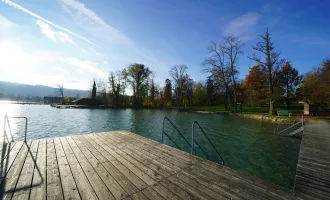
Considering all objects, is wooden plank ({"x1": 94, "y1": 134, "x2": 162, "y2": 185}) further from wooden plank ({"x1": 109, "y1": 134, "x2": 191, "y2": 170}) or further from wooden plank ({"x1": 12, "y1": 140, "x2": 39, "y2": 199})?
wooden plank ({"x1": 12, "y1": 140, "x2": 39, "y2": 199})

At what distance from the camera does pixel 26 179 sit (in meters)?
2.86

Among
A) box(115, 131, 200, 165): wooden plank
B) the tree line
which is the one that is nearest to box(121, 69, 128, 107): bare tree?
the tree line

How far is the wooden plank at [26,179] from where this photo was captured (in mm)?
2404

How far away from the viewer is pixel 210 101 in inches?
1908

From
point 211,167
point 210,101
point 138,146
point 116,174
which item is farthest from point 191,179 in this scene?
point 210,101

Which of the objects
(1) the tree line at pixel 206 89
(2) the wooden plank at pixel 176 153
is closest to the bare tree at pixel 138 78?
(1) the tree line at pixel 206 89

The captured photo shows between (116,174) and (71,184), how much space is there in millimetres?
812


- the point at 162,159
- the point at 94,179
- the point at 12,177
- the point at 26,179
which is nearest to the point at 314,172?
the point at 162,159

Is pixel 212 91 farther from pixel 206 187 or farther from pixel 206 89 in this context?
pixel 206 187

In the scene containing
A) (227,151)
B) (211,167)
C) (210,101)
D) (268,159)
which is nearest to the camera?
(211,167)

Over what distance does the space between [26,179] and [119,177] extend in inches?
69.5

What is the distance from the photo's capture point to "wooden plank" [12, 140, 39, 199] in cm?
240

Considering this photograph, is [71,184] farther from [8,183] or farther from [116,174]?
[8,183]

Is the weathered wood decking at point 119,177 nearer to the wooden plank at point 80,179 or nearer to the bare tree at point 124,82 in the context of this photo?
the wooden plank at point 80,179
